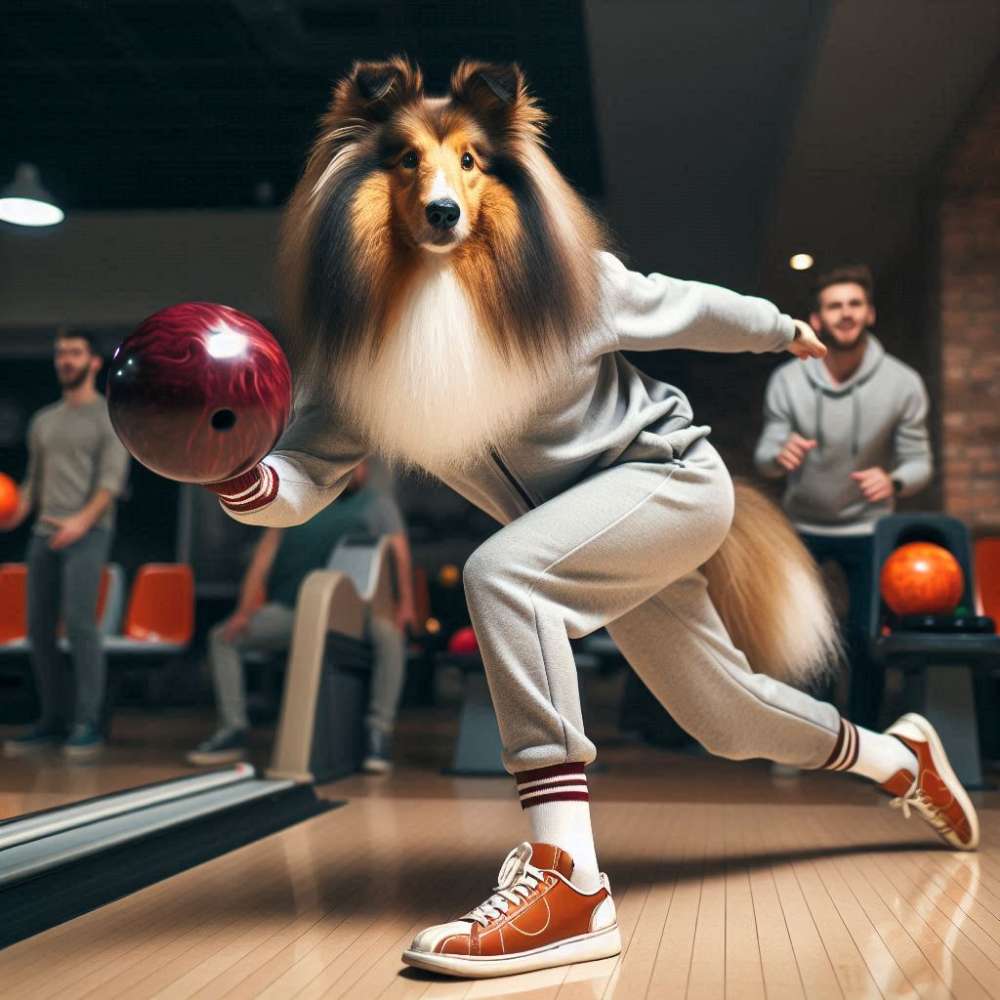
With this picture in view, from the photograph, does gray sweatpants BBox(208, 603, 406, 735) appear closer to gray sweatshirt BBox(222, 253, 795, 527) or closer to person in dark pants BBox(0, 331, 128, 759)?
person in dark pants BBox(0, 331, 128, 759)

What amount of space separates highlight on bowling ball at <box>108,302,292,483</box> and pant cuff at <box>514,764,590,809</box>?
1.98ft

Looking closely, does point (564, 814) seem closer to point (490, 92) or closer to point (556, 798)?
point (556, 798)

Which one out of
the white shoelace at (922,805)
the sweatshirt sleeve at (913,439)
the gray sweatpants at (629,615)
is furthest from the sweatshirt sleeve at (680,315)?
the sweatshirt sleeve at (913,439)

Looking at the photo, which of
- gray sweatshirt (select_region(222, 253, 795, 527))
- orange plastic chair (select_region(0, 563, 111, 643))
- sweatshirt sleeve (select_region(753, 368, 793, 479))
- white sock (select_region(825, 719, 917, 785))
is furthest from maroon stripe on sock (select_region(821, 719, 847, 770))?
orange plastic chair (select_region(0, 563, 111, 643))

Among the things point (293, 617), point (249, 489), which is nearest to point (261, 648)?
point (293, 617)

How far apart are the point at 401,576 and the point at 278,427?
10.8 ft

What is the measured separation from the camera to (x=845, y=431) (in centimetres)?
411

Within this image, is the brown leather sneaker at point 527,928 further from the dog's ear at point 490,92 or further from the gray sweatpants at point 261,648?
the gray sweatpants at point 261,648

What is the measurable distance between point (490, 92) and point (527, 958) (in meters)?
1.28

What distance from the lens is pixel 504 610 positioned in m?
1.80

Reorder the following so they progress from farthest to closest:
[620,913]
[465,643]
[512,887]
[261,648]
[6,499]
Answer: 1. [261,648]
2. [465,643]
3. [6,499]
4. [620,913]
5. [512,887]

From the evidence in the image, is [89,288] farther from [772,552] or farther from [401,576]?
[772,552]

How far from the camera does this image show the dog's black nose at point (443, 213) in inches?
68.7

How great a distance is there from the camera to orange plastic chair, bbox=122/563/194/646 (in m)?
6.51
